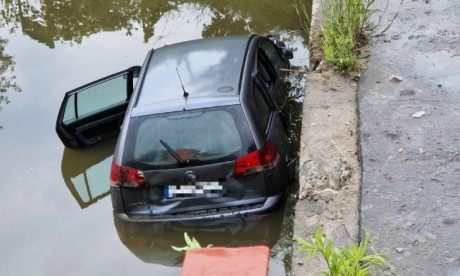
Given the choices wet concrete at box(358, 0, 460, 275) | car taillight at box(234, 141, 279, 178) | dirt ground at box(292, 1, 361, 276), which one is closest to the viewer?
wet concrete at box(358, 0, 460, 275)

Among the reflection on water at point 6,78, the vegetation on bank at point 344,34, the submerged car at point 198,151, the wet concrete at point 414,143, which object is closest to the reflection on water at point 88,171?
the submerged car at point 198,151

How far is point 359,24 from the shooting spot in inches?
284

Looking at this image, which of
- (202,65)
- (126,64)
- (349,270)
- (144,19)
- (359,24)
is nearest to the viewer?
(349,270)

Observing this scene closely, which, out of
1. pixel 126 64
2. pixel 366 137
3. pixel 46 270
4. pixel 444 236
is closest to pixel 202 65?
pixel 366 137

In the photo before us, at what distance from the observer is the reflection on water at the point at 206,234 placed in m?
5.76

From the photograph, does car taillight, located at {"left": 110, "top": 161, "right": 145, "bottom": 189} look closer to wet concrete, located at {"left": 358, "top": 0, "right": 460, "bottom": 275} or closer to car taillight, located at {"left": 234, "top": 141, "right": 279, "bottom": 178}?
car taillight, located at {"left": 234, "top": 141, "right": 279, "bottom": 178}

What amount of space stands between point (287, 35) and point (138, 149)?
5272 millimetres

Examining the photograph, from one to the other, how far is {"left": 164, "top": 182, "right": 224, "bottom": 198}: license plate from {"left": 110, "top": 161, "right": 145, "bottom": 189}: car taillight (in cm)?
25

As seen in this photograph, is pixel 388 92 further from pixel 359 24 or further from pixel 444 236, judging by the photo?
pixel 444 236

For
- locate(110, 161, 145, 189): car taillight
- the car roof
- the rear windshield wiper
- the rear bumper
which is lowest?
the rear bumper

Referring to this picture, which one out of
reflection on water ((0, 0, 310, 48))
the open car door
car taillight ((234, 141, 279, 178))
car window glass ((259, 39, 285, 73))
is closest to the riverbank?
car taillight ((234, 141, 279, 178))

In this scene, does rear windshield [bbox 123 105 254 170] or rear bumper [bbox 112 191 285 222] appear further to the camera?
rear bumper [bbox 112 191 285 222]

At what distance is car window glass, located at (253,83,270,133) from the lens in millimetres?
5855

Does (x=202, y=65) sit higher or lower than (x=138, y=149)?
higher
